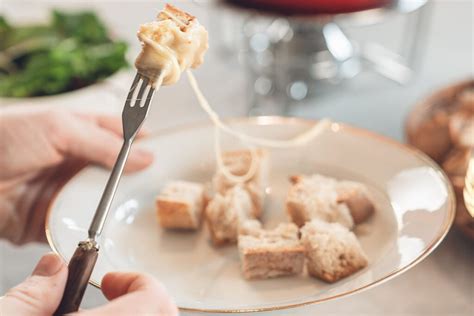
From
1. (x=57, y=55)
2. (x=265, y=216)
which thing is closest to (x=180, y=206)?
(x=265, y=216)

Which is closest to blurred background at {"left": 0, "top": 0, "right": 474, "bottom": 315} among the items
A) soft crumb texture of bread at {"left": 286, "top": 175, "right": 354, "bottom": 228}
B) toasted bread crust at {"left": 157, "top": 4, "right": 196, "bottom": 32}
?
soft crumb texture of bread at {"left": 286, "top": 175, "right": 354, "bottom": 228}

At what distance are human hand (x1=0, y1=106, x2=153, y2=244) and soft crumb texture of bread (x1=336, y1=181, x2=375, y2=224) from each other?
0.27 meters

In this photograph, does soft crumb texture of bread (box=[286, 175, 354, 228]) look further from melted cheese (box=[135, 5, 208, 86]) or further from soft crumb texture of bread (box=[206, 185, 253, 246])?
melted cheese (box=[135, 5, 208, 86])

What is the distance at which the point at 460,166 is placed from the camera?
2.78ft

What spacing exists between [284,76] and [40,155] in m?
0.59

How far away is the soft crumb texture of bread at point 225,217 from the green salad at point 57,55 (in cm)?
49

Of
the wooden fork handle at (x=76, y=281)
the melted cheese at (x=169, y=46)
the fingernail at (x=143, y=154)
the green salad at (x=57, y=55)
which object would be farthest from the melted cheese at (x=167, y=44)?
the green salad at (x=57, y=55)

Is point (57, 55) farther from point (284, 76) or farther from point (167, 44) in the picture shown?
point (167, 44)

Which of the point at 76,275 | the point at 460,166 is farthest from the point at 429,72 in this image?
the point at 76,275

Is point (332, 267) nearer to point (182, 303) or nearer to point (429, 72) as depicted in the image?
point (182, 303)

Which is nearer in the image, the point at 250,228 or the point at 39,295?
the point at 39,295

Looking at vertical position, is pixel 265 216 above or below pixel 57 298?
below

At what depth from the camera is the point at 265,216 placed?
0.84 metres

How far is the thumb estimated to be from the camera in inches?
20.1
